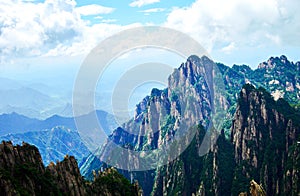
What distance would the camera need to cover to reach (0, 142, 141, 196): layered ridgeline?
142 feet

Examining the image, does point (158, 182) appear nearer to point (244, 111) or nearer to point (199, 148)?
point (199, 148)

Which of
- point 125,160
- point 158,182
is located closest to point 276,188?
point 158,182

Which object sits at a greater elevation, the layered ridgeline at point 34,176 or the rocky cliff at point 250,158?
the rocky cliff at point 250,158

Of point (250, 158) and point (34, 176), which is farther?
point (250, 158)

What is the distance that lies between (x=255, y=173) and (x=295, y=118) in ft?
68.5

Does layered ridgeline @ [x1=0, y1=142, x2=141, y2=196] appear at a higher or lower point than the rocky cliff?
lower

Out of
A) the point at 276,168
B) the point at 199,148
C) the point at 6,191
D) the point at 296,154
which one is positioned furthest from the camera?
the point at 199,148

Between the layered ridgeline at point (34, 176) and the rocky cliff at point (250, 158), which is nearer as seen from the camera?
the layered ridgeline at point (34, 176)

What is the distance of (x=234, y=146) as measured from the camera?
128 m

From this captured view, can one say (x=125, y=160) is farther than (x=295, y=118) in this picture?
Yes

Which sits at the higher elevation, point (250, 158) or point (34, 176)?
point (250, 158)

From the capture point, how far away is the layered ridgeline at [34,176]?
43400mm

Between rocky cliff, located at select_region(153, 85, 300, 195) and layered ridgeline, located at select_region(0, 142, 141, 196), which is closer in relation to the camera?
layered ridgeline, located at select_region(0, 142, 141, 196)

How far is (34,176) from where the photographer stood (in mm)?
46281
